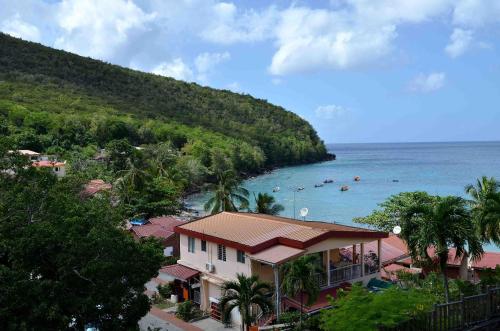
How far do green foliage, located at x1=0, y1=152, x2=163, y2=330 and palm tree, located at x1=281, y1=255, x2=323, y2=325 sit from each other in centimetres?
520

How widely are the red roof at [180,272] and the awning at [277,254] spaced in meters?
4.97

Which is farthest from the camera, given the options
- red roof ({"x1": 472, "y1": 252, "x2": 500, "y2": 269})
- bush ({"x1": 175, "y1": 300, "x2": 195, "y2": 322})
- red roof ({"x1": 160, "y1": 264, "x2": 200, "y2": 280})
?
red roof ({"x1": 472, "y1": 252, "x2": 500, "y2": 269})

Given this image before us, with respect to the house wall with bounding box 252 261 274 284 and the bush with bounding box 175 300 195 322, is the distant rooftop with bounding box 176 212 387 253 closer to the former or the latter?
the house wall with bounding box 252 261 274 284

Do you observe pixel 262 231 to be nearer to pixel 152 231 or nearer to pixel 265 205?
pixel 152 231

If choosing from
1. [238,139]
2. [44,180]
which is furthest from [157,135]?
[44,180]

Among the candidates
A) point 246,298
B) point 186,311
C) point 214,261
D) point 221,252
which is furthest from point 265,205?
point 246,298

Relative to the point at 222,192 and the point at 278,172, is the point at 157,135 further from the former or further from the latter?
the point at 222,192

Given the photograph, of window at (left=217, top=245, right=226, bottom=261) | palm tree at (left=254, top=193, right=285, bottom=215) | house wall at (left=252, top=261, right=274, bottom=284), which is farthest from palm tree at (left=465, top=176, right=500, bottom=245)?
palm tree at (left=254, top=193, right=285, bottom=215)

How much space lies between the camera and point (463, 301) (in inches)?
560

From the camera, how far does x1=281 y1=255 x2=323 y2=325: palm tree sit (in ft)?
60.3

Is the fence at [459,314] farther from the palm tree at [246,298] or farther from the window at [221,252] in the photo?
the window at [221,252]

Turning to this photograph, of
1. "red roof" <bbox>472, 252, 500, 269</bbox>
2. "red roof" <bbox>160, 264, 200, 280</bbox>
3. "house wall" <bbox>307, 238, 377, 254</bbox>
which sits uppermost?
"house wall" <bbox>307, 238, 377, 254</bbox>

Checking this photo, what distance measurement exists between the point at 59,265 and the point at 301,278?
8.60 m

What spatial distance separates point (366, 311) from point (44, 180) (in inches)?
442
